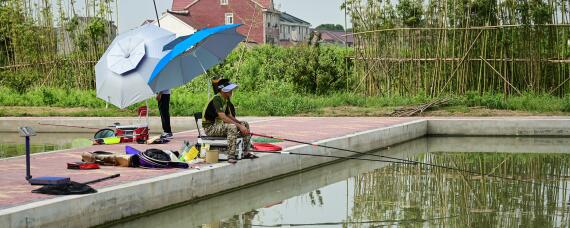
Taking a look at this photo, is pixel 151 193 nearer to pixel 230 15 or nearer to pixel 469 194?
pixel 469 194

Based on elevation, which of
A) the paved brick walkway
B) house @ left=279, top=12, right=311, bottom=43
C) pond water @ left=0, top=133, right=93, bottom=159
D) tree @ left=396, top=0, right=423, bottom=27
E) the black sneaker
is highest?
house @ left=279, top=12, right=311, bottom=43

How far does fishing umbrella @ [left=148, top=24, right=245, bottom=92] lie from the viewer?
1545cm

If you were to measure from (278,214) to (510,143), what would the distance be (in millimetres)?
9570

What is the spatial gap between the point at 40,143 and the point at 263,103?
6428mm

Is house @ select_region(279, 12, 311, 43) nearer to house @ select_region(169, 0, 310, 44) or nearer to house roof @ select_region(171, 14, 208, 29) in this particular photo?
house @ select_region(169, 0, 310, 44)

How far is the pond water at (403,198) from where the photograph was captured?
1160 cm

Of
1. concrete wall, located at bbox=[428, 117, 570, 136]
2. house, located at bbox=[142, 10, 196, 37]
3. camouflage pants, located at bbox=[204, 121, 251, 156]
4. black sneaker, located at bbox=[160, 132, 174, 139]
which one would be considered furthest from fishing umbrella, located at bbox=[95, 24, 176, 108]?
house, located at bbox=[142, 10, 196, 37]

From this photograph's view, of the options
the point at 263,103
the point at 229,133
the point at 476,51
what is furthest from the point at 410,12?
the point at 229,133

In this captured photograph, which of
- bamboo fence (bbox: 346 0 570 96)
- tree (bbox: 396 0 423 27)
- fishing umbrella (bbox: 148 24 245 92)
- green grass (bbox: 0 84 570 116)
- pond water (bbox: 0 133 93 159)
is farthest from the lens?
tree (bbox: 396 0 423 27)

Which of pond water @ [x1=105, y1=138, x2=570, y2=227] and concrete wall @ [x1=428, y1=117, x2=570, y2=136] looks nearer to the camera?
pond water @ [x1=105, y1=138, x2=570, y2=227]

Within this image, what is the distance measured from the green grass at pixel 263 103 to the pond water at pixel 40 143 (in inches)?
83.8

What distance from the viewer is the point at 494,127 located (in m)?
21.7

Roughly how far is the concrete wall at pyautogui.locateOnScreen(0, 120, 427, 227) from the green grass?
7765 mm

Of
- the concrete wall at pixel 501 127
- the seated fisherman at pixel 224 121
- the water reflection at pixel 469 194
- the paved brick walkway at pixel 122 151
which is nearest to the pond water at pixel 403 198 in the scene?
the water reflection at pixel 469 194
